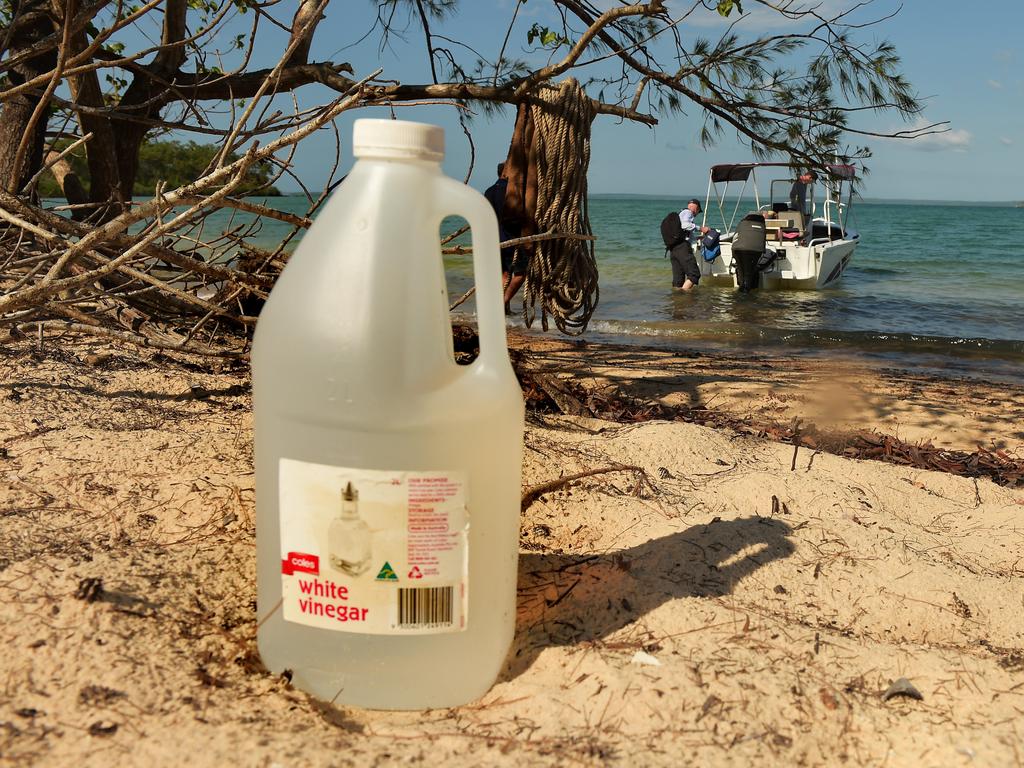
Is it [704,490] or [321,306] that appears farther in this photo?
[704,490]

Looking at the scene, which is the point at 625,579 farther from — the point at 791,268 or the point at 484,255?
the point at 791,268

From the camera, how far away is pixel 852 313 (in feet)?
47.8

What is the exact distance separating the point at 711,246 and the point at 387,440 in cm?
1677

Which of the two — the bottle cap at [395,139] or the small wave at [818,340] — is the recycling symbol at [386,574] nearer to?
the bottle cap at [395,139]

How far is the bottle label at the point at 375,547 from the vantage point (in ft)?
5.01

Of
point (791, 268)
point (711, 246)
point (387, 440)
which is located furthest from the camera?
point (711, 246)

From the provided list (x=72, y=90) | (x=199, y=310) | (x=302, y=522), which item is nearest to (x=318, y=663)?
(x=302, y=522)

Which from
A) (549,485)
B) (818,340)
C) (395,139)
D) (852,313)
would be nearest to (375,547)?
(395,139)

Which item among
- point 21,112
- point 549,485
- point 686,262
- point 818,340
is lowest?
point 818,340

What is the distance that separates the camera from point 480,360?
5.26 feet

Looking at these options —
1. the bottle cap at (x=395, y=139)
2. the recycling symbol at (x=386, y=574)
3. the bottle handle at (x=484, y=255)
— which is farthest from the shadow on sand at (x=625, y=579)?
the bottle cap at (x=395, y=139)

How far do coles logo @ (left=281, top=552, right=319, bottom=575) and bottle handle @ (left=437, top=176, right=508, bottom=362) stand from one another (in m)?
0.49

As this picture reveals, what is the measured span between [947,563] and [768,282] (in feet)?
51.1

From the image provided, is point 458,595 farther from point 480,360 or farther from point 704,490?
point 704,490
